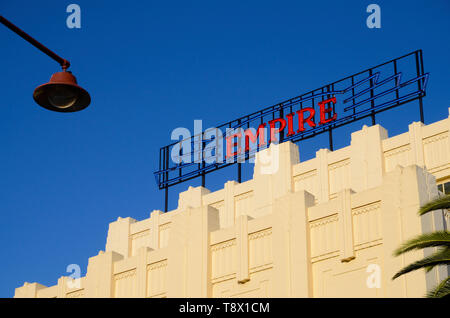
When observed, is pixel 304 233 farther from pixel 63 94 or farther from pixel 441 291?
pixel 63 94

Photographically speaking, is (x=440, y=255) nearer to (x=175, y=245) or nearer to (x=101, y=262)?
(x=175, y=245)

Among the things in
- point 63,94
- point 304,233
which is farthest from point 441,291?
point 304,233

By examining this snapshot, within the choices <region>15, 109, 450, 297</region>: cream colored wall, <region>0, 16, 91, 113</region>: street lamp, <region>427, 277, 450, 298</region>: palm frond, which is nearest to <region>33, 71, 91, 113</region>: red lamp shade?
<region>0, 16, 91, 113</region>: street lamp

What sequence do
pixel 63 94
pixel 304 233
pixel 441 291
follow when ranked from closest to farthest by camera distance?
pixel 63 94
pixel 441 291
pixel 304 233

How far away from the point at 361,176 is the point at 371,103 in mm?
5990

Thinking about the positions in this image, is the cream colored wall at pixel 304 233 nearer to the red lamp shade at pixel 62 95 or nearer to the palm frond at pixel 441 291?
the palm frond at pixel 441 291

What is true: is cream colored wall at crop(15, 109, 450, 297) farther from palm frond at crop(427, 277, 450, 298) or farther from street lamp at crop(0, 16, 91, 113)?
street lamp at crop(0, 16, 91, 113)

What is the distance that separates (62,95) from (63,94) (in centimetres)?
4

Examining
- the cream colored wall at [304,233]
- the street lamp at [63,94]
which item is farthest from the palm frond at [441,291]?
the street lamp at [63,94]

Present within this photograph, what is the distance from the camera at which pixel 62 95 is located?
20.8 meters

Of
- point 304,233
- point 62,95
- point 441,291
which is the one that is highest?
point 304,233

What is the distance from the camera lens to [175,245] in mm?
45812
